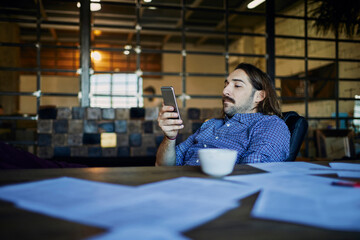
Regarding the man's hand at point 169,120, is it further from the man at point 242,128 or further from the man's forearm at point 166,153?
the man's forearm at point 166,153

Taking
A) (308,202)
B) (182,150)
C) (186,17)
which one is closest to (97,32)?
(186,17)

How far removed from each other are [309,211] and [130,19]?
264 inches

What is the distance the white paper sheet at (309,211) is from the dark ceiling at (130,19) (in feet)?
12.2

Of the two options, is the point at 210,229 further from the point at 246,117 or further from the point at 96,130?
the point at 96,130

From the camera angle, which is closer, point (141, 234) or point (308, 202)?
point (141, 234)

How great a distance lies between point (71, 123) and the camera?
2588 mm

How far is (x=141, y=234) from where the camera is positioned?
0.36m

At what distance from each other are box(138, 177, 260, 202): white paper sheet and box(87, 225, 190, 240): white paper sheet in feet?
0.53

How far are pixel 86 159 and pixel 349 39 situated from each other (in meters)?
3.72

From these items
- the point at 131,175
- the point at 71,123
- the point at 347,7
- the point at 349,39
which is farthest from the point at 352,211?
the point at 349,39

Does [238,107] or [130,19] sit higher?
[130,19]

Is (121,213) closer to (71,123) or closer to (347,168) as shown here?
(347,168)

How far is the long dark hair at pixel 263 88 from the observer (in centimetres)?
170

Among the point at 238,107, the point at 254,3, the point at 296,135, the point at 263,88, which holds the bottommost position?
the point at 296,135
